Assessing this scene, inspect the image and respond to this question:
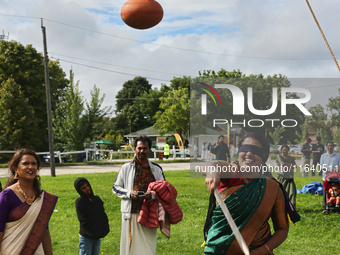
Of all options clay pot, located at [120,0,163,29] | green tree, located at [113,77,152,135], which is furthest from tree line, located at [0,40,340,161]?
green tree, located at [113,77,152,135]

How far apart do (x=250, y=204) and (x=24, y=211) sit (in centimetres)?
219

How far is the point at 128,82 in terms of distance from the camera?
257 feet

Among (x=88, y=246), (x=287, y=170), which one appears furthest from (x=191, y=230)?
→ (x=88, y=246)

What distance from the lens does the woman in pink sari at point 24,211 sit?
11.4ft

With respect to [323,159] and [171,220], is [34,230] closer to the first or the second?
[171,220]

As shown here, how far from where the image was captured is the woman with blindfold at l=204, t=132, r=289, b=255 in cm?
258

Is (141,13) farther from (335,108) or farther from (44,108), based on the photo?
(44,108)

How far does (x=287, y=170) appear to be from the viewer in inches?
393

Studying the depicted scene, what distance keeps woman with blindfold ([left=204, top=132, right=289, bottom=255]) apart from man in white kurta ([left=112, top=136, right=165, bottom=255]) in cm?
247

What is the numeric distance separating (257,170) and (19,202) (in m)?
2.29

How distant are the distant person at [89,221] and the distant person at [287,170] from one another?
601 centimetres

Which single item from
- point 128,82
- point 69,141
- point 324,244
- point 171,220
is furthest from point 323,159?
point 128,82

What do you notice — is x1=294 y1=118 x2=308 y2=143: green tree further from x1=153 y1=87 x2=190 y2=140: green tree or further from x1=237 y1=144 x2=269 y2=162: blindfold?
x1=153 y1=87 x2=190 y2=140: green tree

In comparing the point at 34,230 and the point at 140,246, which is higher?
the point at 34,230
